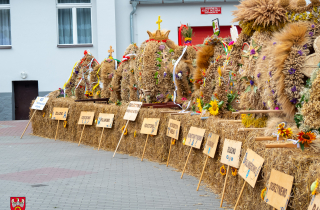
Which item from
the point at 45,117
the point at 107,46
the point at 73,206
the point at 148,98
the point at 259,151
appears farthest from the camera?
the point at 107,46

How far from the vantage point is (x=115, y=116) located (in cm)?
957

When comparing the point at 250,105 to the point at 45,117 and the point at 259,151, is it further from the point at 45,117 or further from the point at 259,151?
the point at 45,117

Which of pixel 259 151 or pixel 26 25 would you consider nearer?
pixel 259 151

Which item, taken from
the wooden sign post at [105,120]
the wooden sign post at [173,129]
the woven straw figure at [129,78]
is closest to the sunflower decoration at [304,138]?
the wooden sign post at [173,129]

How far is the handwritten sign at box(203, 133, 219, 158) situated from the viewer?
5.63 meters

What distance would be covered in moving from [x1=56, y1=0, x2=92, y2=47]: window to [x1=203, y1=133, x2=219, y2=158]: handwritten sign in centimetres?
1187

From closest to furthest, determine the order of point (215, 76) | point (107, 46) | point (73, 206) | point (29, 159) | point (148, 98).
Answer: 1. point (73, 206)
2. point (215, 76)
3. point (29, 159)
4. point (148, 98)
5. point (107, 46)

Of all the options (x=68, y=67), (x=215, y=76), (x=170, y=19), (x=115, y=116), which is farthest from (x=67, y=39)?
(x=215, y=76)

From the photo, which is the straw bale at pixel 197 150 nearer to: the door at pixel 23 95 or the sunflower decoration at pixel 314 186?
the sunflower decoration at pixel 314 186

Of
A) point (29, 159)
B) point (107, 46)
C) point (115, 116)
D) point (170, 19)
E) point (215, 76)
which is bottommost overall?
point (29, 159)

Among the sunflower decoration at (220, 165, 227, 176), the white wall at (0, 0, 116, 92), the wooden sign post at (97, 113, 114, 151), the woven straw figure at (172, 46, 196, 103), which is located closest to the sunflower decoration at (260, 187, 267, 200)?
the sunflower decoration at (220, 165, 227, 176)

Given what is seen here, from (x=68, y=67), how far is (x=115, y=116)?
782cm

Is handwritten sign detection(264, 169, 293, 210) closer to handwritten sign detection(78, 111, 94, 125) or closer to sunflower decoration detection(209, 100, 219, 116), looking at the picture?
sunflower decoration detection(209, 100, 219, 116)

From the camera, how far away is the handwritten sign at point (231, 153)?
4828 mm
